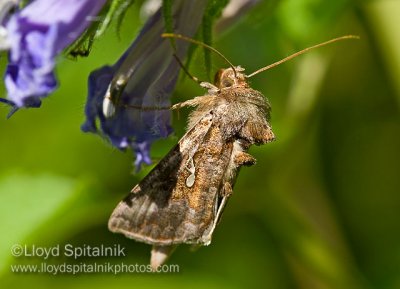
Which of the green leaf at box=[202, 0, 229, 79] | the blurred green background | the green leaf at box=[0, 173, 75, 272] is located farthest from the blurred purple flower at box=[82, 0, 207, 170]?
the green leaf at box=[0, 173, 75, 272]

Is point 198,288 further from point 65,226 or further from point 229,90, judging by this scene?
point 229,90

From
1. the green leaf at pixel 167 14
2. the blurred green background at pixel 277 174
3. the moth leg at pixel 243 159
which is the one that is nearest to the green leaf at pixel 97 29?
the green leaf at pixel 167 14

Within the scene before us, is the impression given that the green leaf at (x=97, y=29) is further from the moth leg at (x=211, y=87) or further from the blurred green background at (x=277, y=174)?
the blurred green background at (x=277, y=174)

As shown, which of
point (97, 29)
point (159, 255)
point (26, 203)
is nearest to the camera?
point (97, 29)

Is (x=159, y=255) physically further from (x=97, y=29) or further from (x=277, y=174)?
(x=277, y=174)

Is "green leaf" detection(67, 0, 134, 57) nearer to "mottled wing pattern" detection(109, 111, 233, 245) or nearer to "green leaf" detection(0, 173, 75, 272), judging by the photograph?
"mottled wing pattern" detection(109, 111, 233, 245)

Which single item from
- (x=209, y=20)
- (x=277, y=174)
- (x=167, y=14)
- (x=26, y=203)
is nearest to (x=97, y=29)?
(x=167, y=14)
